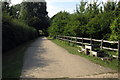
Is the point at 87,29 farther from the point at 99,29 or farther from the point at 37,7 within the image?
the point at 37,7

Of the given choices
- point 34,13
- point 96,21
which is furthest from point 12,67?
point 34,13

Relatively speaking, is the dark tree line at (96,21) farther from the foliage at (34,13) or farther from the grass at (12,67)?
the foliage at (34,13)

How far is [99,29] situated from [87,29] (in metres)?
1.73

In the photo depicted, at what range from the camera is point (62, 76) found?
5340mm

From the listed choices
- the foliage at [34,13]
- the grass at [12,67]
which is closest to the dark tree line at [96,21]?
the grass at [12,67]

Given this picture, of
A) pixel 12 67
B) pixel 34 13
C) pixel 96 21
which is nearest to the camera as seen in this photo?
pixel 12 67

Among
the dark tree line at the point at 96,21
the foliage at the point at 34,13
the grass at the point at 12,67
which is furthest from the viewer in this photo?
the foliage at the point at 34,13

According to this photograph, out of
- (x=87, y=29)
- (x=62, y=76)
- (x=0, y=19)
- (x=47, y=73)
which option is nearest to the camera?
(x=62, y=76)

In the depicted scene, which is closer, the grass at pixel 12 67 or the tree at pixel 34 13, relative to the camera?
the grass at pixel 12 67

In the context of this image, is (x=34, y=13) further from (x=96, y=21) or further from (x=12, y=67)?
(x=12, y=67)

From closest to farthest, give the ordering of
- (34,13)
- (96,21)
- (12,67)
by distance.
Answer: (12,67) → (96,21) → (34,13)

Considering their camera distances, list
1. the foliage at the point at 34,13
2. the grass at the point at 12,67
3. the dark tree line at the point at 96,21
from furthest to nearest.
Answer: the foliage at the point at 34,13 < the dark tree line at the point at 96,21 < the grass at the point at 12,67

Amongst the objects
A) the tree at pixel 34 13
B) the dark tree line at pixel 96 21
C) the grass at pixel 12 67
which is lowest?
the grass at pixel 12 67

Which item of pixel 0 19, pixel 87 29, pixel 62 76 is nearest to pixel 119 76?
pixel 62 76
